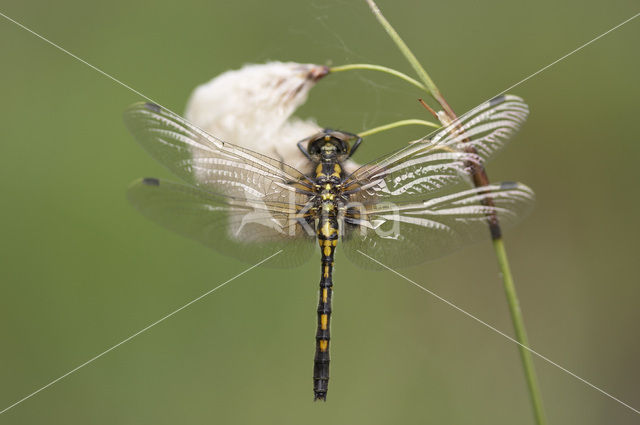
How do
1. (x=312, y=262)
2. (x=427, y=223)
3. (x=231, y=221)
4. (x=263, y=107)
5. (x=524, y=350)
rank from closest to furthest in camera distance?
(x=524, y=350) → (x=427, y=223) → (x=231, y=221) → (x=263, y=107) → (x=312, y=262)

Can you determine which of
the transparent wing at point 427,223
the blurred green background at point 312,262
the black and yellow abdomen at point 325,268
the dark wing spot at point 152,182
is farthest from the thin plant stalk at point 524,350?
the blurred green background at point 312,262

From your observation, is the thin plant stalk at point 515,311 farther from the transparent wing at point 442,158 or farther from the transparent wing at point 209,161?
the transparent wing at point 209,161

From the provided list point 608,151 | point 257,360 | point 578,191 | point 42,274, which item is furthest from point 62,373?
point 608,151

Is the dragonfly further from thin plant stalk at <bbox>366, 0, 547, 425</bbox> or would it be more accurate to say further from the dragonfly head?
thin plant stalk at <bbox>366, 0, 547, 425</bbox>

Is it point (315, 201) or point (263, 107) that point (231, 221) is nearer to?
point (315, 201)

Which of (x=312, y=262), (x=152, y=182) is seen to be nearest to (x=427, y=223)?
(x=152, y=182)

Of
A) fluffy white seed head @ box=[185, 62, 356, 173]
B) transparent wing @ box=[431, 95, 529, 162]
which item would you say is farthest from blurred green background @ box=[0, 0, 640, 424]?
transparent wing @ box=[431, 95, 529, 162]

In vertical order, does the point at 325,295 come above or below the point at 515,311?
above

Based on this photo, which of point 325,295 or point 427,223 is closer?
point 427,223
